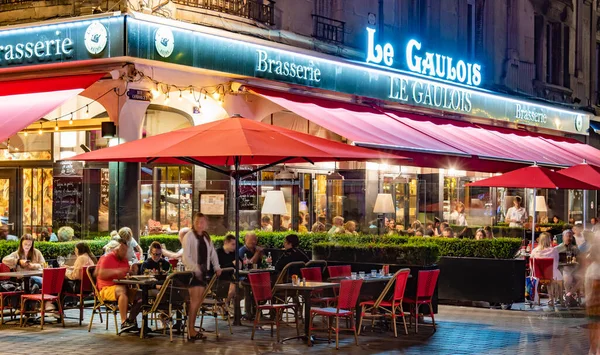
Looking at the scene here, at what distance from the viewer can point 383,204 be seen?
69.9ft

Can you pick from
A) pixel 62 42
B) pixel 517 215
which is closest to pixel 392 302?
pixel 62 42

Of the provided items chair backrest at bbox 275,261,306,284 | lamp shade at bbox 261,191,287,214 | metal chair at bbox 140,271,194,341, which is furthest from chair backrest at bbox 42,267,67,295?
lamp shade at bbox 261,191,287,214

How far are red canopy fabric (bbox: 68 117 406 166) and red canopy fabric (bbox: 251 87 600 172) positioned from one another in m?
5.43

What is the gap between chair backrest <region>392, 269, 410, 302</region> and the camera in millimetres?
13984

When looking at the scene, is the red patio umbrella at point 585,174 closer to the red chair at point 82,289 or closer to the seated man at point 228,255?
the seated man at point 228,255

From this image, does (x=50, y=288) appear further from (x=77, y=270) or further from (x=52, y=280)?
(x=77, y=270)

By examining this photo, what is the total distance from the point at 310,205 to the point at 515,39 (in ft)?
46.4

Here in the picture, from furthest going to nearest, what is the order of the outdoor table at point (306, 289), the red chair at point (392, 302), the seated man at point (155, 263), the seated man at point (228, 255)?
1. the seated man at point (228, 255)
2. the seated man at point (155, 263)
3. the red chair at point (392, 302)
4. the outdoor table at point (306, 289)

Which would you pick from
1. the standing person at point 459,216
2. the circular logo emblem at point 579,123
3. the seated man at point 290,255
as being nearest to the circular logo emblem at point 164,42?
the seated man at point 290,255

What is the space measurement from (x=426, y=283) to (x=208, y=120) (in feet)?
26.3

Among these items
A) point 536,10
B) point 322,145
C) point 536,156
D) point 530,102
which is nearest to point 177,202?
point 322,145

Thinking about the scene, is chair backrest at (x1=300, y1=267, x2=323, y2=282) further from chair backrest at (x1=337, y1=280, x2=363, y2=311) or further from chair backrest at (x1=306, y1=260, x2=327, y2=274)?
chair backrest at (x1=337, y1=280, x2=363, y2=311)

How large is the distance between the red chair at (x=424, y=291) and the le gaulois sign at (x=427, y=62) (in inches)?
427

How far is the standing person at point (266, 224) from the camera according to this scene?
20880mm
